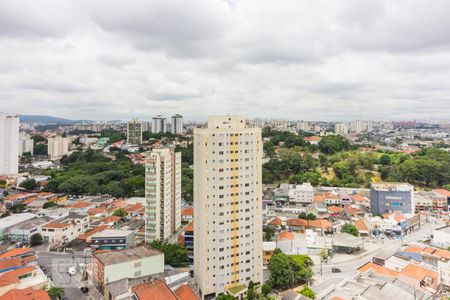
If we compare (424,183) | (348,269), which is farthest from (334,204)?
(424,183)

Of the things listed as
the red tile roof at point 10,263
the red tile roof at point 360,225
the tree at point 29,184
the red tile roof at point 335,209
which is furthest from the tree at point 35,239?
the red tile roof at point 335,209

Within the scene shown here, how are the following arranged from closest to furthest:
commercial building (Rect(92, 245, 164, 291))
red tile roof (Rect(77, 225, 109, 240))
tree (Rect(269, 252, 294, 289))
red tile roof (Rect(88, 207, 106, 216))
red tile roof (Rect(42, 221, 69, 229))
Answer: commercial building (Rect(92, 245, 164, 291)), tree (Rect(269, 252, 294, 289)), red tile roof (Rect(42, 221, 69, 229)), red tile roof (Rect(77, 225, 109, 240)), red tile roof (Rect(88, 207, 106, 216))

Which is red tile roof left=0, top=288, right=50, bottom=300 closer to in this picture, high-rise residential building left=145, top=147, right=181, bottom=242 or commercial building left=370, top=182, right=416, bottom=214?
high-rise residential building left=145, top=147, right=181, bottom=242

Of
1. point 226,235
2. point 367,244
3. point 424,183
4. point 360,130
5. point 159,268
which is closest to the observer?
Result: point 226,235

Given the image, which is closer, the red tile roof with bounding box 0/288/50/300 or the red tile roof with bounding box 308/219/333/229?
the red tile roof with bounding box 0/288/50/300

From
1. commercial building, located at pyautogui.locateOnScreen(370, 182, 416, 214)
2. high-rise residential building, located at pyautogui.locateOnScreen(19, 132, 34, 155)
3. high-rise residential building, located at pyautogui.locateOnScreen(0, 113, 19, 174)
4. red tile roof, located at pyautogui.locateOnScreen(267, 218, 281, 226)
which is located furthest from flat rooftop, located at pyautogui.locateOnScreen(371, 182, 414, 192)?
high-rise residential building, located at pyautogui.locateOnScreen(19, 132, 34, 155)

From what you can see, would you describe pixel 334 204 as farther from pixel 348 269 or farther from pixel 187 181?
pixel 187 181
